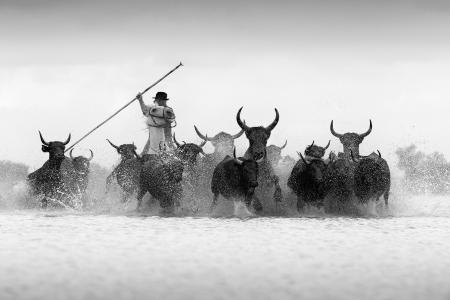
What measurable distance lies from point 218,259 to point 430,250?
9.57 feet

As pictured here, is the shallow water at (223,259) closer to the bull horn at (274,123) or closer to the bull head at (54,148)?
the bull horn at (274,123)

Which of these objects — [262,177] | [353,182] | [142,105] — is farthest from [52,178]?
[353,182]

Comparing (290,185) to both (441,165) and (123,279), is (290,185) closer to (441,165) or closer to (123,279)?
(123,279)

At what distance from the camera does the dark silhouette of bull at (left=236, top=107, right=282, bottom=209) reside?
14898 millimetres

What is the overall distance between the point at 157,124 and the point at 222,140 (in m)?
2.39

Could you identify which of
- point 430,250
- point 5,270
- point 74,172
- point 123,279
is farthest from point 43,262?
point 74,172

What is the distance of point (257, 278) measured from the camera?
7168 millimetres

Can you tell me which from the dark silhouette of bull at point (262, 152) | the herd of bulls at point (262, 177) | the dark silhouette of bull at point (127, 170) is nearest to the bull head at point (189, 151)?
the herd of bulls at point (262, 177)

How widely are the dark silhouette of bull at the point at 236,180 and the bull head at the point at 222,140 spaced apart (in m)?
2.84

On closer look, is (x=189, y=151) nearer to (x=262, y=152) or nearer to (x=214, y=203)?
(x=214, y=203)

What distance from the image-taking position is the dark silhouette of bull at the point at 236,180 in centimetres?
1432

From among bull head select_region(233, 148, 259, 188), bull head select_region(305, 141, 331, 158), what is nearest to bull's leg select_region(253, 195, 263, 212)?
bull head select_region(233, 148, 259, 188)

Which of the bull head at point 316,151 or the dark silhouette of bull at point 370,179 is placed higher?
the bull head at point 316,151

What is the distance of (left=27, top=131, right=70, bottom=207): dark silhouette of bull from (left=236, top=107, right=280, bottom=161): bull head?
5.06m
